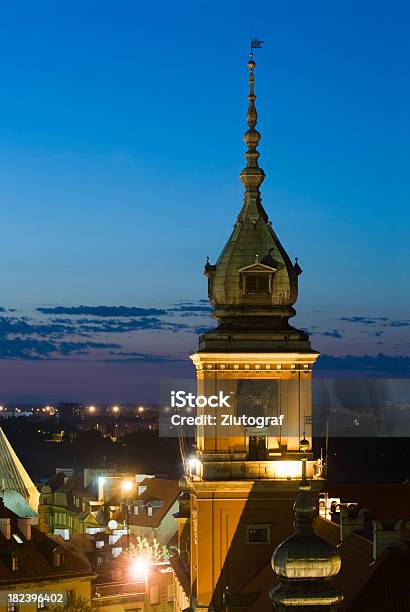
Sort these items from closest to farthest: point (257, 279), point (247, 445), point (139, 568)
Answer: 1. point (247, 445)
2. point (257, 279)
3. point (139, 568)

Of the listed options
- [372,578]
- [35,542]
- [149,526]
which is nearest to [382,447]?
[149,526]

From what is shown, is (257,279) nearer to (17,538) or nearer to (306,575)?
(306,575)

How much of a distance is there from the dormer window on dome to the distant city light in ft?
92.2

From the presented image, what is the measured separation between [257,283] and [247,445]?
4619 millimetres

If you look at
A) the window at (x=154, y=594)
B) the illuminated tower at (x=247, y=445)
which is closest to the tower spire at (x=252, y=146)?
the illuminated tower at (x=247, y=445)

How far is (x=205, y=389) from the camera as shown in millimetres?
41438

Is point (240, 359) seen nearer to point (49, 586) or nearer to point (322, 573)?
point (322, 573)

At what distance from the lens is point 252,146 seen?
4334cm

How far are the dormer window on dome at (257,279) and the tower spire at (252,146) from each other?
2551mm

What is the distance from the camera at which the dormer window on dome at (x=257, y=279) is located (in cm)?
4203

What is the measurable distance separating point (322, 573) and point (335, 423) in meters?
40.3

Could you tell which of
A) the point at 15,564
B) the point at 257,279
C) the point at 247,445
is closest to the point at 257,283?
the point at 257,279

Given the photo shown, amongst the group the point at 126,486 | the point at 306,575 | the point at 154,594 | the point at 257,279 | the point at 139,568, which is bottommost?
the point at 154,594

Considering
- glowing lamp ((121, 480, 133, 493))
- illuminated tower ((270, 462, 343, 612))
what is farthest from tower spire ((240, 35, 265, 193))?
glowing lamp ((121, 480, 133, 493))
